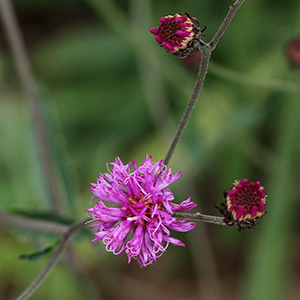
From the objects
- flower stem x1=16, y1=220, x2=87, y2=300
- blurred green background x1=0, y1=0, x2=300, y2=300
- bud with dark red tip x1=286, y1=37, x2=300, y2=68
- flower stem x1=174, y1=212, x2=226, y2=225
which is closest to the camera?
flower stem x1=174, y1=212, x2=226, y2=225

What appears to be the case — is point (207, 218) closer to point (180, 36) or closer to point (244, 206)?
point (244, 206)

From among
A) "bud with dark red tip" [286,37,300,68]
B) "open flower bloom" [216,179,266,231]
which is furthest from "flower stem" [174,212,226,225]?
"bud with dark red tip" [286,37,300,68]

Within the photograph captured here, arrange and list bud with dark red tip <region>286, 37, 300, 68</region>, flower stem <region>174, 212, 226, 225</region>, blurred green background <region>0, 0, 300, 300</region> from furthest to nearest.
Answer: blurred green background <region>0, 0, 300, 300</region>
bud with dark red tip <region>286, 37, 300, 68</region>
flower stem <region>174, 212, 226, 225</region>

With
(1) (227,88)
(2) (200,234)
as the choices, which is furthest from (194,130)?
(2) (200,234)

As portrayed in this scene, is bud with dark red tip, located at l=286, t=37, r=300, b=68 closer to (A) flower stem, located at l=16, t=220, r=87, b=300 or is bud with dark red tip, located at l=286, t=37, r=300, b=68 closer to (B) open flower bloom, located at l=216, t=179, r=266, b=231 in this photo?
(B) open flower bloom, located at l=216, t=179, r=266, b=231

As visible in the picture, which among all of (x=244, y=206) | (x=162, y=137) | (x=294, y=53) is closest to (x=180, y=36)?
(x=244, y=206)

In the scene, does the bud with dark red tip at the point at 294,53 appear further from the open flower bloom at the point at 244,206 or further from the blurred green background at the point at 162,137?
the open flower bloom at the point at 244,206
